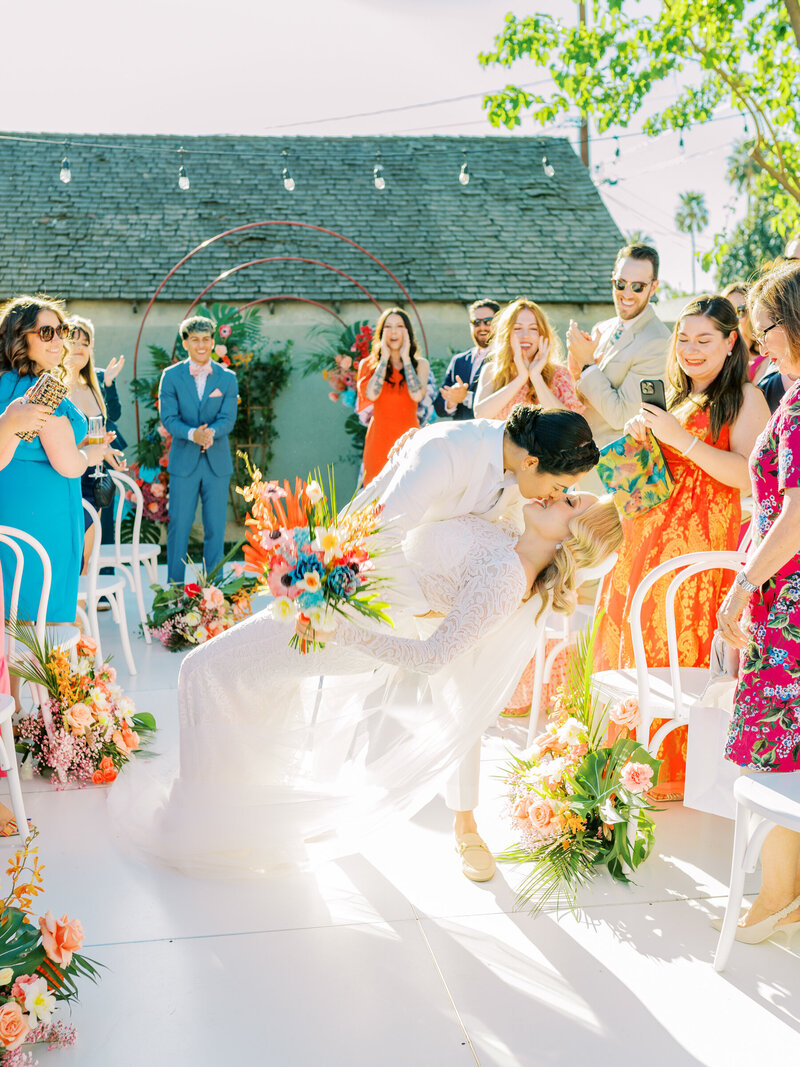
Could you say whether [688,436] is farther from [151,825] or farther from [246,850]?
[151,825]

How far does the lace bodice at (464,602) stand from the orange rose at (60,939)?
1.01 m

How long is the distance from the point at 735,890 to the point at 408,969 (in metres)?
0.93

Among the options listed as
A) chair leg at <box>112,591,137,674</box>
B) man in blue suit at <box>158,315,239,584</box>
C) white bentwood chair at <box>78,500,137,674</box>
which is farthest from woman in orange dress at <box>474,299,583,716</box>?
man in blue suit at <box>158,315,239,584</box>

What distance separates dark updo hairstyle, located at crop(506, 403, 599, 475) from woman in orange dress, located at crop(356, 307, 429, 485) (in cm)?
438

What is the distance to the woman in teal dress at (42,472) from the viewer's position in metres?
3.67

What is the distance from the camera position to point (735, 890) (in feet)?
7.99

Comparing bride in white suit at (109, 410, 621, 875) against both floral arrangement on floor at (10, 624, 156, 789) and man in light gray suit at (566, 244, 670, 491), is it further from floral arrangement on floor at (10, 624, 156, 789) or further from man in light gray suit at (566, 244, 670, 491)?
man in light gray suit at (566, 244, 670, 491)

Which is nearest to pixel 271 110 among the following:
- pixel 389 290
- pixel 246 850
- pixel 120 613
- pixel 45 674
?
pixel 389 290

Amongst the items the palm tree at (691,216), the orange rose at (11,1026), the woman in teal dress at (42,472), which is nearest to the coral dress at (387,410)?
the woman in teal dress at (42,472)

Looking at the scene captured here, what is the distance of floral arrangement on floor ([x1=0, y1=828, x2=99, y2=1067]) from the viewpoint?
77.0 inches

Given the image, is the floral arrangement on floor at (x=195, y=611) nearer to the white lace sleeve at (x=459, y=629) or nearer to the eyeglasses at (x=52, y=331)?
the eyeglasses at (x=52, y=331)

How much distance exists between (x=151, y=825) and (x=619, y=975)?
161 centimetres

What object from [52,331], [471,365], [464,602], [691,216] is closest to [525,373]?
[464,602]

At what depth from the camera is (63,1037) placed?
2117 mm
